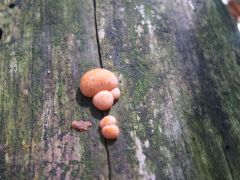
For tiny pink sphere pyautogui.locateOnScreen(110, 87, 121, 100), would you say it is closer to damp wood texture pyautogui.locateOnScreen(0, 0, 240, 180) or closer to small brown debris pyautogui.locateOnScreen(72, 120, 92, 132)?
damp wood texture pyautogui.locateOnScreen(0, 0, 240, 180)

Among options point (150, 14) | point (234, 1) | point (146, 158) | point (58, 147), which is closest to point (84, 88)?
point (58, 147)

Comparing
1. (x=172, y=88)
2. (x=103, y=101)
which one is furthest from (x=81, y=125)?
(x=172, y=88)

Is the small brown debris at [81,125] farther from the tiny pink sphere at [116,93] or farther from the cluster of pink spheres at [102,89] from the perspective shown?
the tiny pink sphere at [116,93]

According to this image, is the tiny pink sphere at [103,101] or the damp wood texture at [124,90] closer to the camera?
the damp wood texture at [124,90]

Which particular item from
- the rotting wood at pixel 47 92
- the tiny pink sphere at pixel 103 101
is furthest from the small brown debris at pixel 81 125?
the tiny pink sphere at pixel 103 101

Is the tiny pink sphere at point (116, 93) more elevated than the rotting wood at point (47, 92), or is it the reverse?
the tiny pink sphere at point (116, 93)

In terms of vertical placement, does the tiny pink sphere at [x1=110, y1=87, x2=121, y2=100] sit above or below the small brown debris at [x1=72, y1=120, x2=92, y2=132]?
above

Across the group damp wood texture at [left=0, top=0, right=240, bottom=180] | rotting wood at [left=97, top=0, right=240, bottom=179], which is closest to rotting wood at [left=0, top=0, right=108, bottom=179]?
damp wood texture at [left=0, top=0, right=240, bottom=180]
